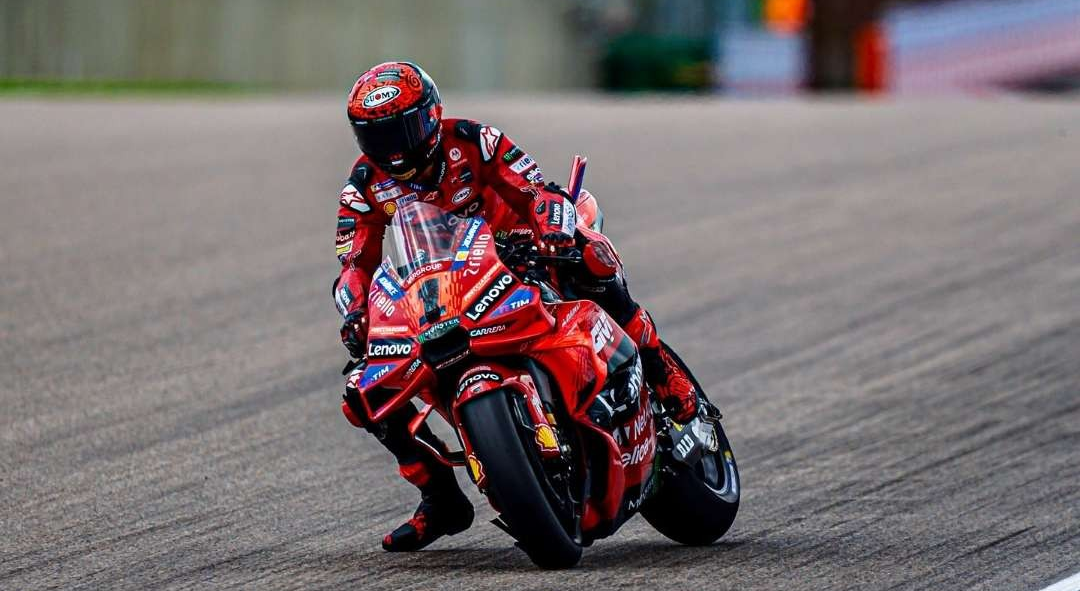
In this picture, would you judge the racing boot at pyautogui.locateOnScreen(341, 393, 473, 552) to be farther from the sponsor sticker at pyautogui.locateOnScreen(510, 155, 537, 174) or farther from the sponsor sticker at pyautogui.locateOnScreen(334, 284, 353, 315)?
the sponsor sticker at pyautogui.locateOnScreen(510, 155, 537, 174)

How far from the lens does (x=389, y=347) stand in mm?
6195

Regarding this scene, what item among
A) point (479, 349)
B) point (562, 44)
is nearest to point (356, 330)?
point (479, 349)

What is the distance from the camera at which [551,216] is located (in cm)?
662

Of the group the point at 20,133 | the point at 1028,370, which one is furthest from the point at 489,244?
the point at 20,133

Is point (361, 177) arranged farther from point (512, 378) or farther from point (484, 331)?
point (512, 378)

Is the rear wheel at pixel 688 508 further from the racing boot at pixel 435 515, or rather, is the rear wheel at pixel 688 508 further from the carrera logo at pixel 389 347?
the carrera logo at pixel 389 347

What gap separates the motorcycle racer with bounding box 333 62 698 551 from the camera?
6.48 meters

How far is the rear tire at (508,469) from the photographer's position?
5.83m

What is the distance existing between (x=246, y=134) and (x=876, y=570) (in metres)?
16.4

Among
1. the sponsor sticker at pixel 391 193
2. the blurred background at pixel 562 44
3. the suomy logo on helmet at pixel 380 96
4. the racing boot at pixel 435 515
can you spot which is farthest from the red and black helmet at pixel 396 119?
the blurred background at pixel 562 44

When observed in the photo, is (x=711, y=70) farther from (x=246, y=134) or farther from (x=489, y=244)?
(x=489, y=244)

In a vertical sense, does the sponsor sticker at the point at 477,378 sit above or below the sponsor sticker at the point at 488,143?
below

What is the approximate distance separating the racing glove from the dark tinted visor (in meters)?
0.51

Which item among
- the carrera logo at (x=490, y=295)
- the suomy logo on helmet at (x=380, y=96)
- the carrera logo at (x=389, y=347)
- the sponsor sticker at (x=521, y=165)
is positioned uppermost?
the suomy logo on helmet at (x=380, y=96)
